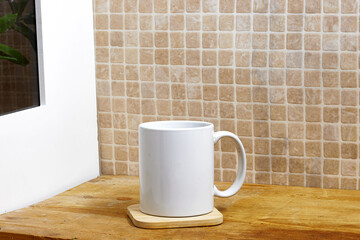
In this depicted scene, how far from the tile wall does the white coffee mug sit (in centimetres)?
23

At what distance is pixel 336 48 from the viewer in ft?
3.39

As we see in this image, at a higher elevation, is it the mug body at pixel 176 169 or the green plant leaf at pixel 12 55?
the green plant leaf at pixel 12 55

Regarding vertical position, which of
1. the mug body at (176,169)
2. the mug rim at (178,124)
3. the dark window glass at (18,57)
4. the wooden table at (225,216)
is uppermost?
the dark window glass at (18,57)

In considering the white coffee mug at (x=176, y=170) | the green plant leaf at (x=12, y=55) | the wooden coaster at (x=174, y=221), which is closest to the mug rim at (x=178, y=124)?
the white coffee mug at (x=176, y=170)

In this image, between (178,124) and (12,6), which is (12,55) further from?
(178,124)

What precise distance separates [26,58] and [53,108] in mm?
105

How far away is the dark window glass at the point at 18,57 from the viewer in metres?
0.98

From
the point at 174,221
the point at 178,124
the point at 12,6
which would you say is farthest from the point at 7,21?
the point at 174,221

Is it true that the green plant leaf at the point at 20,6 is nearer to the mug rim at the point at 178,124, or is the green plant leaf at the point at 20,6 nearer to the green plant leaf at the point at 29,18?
the green plant leaf at the point at 29,18

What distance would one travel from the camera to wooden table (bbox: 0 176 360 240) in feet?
2.75

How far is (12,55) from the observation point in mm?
998

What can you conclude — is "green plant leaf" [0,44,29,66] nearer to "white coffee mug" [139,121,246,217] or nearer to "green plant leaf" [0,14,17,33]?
"green plant leaf" [0,14,17,33]

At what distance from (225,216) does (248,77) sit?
30 cm

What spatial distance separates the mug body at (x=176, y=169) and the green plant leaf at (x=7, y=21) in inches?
11.9
